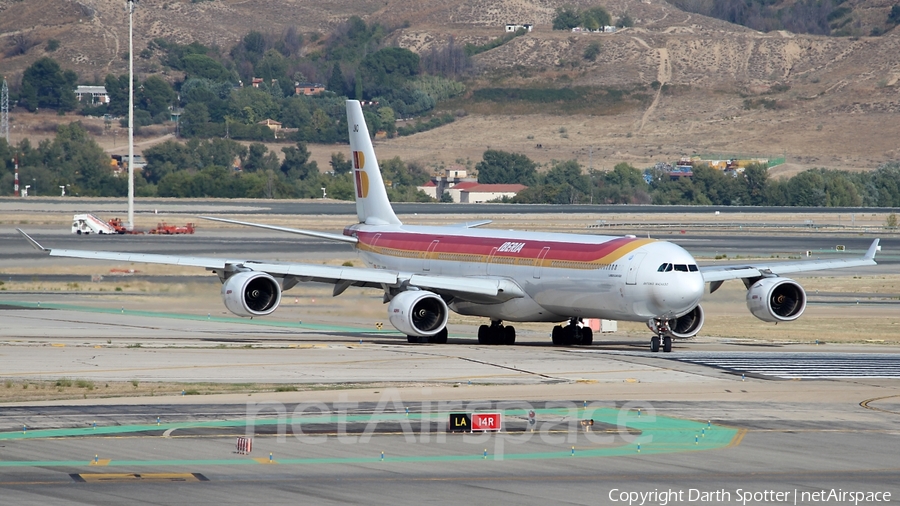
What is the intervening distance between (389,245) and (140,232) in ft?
210

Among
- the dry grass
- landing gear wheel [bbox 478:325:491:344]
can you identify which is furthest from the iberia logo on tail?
the dry grass

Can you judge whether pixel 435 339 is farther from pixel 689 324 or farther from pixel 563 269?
pixel 689 324

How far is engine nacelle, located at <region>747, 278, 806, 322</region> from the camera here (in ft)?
152

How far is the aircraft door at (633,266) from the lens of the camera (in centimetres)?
4244

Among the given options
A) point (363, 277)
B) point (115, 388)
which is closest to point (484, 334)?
point (363, 277)

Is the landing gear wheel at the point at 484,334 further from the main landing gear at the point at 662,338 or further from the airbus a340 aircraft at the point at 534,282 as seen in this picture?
the main landing gear at the point at 662,338

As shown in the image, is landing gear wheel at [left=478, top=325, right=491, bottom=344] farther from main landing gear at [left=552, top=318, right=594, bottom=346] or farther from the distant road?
the distant road

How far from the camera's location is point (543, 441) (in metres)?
25.7

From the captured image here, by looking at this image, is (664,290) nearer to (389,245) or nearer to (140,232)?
(389,245)

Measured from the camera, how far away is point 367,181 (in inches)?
2254

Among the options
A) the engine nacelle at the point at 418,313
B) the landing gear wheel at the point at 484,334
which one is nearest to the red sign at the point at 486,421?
the engine nacelle at the point at 418,313

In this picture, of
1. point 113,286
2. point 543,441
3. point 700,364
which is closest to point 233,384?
point 543,441

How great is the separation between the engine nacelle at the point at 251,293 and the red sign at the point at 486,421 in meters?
20.1

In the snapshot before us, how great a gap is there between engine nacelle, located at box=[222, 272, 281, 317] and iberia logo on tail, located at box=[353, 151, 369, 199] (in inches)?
455
